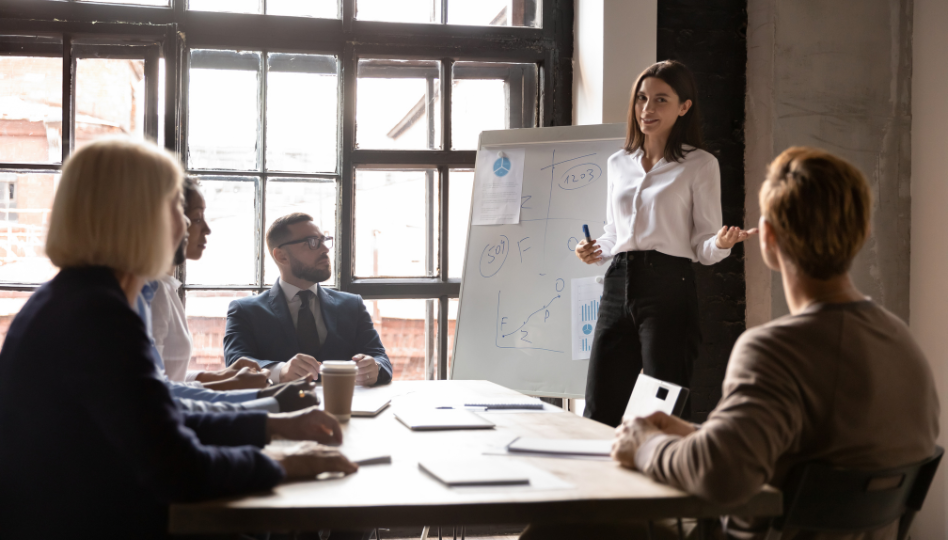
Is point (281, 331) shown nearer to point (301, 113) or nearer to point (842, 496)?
point (301, 113)

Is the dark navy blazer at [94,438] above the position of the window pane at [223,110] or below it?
below

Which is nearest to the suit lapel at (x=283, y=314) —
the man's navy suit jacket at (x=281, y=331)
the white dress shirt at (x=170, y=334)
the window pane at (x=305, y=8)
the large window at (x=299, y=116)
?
the man's navy suit jacket at (x=281, y=331)

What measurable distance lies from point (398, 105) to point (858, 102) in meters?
2.07

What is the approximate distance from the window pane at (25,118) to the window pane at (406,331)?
1.62m

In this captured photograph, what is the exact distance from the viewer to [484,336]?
9.89 feet

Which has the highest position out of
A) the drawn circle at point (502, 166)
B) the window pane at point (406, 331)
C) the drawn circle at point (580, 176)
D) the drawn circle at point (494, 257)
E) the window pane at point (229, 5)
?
the window pane at point (229, 5)

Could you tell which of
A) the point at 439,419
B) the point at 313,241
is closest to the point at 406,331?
the point at 313,241

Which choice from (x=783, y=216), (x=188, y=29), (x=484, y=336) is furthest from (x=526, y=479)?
(x=188, y=29)

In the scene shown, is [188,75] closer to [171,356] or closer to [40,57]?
[40,57]

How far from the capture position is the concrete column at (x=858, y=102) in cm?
290

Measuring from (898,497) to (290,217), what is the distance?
242 cm

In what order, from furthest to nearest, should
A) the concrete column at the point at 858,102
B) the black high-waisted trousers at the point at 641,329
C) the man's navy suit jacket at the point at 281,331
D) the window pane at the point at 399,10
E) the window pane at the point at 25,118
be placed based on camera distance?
the window pane at the point at 399,10, the window pane at the point at 25,118, the concrete column at the point at 858,102, the man's navy suit jacket at the point at 281,331, the black high-waisted trousers at the point at 641,329

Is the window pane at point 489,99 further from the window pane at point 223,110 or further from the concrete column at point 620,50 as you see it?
the window pane at point 223,110

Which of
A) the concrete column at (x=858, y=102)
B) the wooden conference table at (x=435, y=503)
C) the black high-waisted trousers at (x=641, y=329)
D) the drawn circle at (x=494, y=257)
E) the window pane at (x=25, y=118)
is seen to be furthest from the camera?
the window pane at (x=25, y=118)
